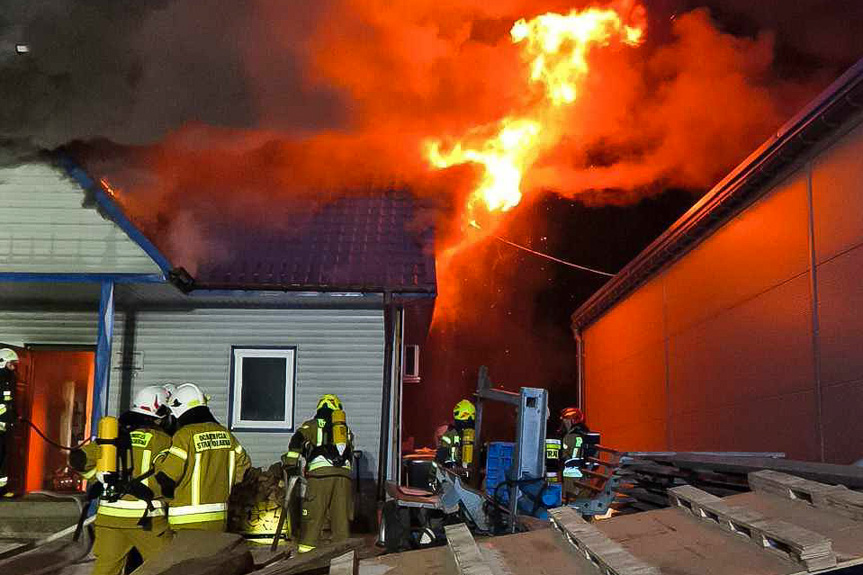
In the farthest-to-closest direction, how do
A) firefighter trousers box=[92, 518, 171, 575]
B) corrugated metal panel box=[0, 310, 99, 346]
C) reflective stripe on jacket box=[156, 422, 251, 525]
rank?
1. corrugated metal panel box=[0, 310, 99, 346]
2. reflective stripe on jacket box=[156, 422, 251, 525]
3. firefighter trousers box=[92, 518, 171, 575]

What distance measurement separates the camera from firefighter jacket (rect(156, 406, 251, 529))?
657cm

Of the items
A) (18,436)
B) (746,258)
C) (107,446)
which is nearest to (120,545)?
(107,446)

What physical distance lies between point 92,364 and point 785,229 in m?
10.7

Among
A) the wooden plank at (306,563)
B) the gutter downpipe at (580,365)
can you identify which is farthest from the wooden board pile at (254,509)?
the gutter downpipe at (580,365)

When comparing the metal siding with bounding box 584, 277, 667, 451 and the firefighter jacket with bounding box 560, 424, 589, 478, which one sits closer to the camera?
the firefighter jacket with bounding box 560, 424, 589, 478

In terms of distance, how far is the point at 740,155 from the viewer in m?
21.2

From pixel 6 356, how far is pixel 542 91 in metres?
9.33

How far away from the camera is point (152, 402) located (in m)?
6.89

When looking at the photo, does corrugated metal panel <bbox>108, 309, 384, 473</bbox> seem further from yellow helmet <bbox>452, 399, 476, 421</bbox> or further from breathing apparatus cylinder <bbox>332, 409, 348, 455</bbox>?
breathing apparatus cylinder <bbox>332, 409, 348, 455</bbox>

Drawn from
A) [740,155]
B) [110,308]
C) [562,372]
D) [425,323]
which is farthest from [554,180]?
Answer: [110,308]

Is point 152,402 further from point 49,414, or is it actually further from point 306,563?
point 49,414

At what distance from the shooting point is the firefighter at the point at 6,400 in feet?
33.3

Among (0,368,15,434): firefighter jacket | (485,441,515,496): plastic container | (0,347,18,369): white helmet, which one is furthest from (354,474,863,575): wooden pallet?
(0,347,18,369): white helmet

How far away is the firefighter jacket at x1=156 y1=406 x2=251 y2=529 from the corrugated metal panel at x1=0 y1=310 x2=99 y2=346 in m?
6.41
